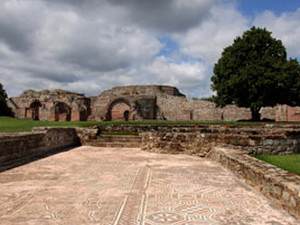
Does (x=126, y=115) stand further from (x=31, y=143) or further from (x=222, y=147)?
(x=222, y=147)

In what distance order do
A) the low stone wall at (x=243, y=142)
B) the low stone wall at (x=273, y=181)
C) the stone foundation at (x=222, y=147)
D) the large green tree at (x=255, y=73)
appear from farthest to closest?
the large green tree at (x=255, y=73)
the low stone wall at (x=243, y=142)
the stone foundation at (x=222, y=147)
the low stone wall at (x=273, y=181)

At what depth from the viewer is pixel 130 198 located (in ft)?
12.0

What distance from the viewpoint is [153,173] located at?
545cm

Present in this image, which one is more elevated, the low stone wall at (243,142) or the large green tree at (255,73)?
the large green tree at (255,73)

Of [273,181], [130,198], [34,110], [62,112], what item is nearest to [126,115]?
[62,112]

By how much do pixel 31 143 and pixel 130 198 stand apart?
17.5ft

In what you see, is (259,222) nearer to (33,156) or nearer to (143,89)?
(33,156)

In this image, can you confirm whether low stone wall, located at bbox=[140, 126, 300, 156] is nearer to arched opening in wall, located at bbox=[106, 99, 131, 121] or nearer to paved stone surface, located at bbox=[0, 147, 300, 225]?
paved stone surface, located at bbox=[0, 147, 300, 225]

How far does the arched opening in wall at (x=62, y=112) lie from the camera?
84.8 feet

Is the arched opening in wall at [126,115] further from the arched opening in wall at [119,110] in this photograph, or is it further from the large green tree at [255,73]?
the large green tree at [255,73]

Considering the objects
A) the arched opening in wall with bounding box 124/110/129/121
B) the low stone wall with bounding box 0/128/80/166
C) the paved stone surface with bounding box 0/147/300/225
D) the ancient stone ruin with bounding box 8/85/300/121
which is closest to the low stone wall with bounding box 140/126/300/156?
the paved stone surface with bounding box 0/147/300/225

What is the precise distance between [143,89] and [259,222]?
3114 cm

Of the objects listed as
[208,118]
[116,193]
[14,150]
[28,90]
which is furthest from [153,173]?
[28,90]

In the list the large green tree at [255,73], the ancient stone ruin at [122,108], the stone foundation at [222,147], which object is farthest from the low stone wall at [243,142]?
the ancient stone ruin at [122,108]
